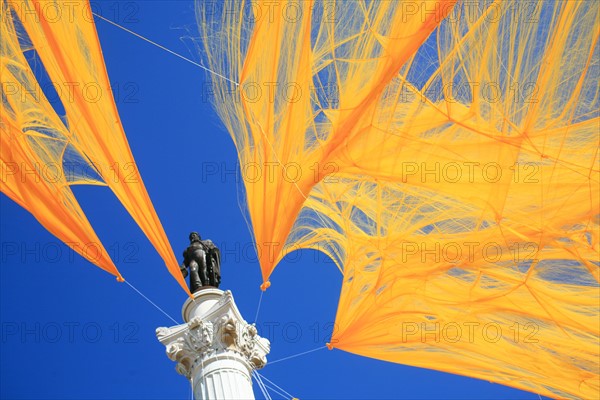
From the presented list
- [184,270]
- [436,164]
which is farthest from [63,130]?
[436,164]

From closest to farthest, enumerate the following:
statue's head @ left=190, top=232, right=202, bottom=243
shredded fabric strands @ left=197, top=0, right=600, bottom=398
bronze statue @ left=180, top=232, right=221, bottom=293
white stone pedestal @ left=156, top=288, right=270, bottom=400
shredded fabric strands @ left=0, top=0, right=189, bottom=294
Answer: white stone pedestal @ left=156, top=288, right=270, bottom=400
shredded fabric strands @ left=197, top=0, right=600, bottom=398
shredded fabric strands @ left=0, top=0, right=189, bottom=294
bronze statue @ left=180, top=232, right=221, bottom=293
statue's head @ left=190, top=232, right=202, bottom=243

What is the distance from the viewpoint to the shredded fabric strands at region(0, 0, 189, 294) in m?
9.53

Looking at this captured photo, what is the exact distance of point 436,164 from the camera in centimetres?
989

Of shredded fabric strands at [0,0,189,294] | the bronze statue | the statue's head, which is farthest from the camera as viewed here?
the statue's head

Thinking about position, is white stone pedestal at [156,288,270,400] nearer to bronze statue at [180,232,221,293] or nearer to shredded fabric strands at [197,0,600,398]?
bronze statue at [180,232,221,293]

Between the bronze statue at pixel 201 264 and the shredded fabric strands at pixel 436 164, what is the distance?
108 cm

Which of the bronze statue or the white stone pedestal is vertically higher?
the bronze statue

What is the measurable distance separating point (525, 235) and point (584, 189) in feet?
3.15

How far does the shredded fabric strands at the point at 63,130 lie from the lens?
9.53 m

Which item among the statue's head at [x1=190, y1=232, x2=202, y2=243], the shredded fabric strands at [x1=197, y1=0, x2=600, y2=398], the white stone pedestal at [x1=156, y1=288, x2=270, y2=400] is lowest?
the white stone pedestal at [x1=156, y1=288, x2=270, y2=400]

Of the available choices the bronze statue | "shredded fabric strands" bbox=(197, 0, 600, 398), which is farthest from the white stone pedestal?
"shredded fabric strands" bbox=(197, 0, 600, 398)

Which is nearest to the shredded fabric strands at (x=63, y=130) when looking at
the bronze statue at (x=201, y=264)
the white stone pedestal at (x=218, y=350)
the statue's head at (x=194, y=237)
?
the bronze statue at (x=201, y=264)

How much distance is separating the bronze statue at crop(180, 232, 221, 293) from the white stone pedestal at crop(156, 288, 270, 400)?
98cm

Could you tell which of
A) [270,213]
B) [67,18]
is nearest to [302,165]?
[270,213]
